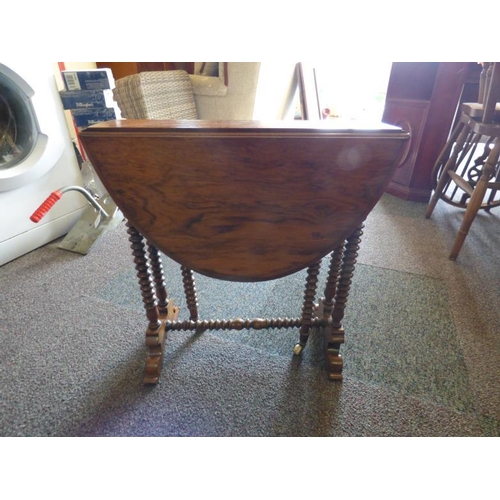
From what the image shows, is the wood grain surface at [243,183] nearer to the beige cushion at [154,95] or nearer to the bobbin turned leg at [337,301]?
the bobbin turned leg at [337,301]

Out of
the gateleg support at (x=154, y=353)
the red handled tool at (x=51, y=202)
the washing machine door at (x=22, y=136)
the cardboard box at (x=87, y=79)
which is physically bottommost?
the gateleg support at (x=154, y=353)

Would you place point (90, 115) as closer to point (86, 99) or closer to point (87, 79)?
point (86, 99)

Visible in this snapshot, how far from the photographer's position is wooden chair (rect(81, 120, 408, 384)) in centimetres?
65

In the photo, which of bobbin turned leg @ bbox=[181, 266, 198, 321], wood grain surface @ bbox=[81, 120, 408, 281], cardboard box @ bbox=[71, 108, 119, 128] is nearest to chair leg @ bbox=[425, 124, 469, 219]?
wood grain surface @ bbox=[81, 120, 408, 281]

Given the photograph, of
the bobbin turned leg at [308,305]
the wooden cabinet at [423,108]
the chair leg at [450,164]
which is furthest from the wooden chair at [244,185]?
the wooden cabinet at [423,108]

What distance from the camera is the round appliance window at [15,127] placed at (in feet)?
4.77

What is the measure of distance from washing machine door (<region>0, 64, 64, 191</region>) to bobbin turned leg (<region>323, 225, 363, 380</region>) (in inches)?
61.9

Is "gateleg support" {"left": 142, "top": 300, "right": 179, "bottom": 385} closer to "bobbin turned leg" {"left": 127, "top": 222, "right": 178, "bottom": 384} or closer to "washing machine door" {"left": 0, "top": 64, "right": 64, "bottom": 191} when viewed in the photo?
"bobbin turned leg" {"left": 127, "top": 222, "right": 178, "bottom": 384}

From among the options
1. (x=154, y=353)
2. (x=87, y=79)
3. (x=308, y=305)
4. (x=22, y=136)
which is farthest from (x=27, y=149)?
(x=308, y=305)

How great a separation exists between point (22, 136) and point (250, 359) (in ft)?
5.36

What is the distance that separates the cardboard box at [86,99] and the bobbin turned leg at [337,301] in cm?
176

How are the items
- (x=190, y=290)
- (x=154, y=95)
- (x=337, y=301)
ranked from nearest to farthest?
(x=337, y=301) < (x=190, y=290) < (x=154, y=95)

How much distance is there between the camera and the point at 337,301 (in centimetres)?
100

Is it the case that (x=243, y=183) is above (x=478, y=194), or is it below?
above
